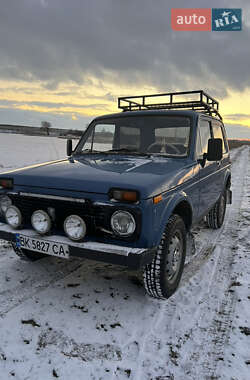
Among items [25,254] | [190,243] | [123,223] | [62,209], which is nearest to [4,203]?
[62,209]

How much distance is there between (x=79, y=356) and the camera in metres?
2.29

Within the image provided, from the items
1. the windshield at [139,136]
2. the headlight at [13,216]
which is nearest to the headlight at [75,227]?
the headlight at [13,216]

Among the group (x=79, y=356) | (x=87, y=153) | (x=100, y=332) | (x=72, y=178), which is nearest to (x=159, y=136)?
(x=87, y=153)

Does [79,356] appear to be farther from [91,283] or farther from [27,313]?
[91,283]

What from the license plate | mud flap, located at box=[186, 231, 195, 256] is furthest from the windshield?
the license plate

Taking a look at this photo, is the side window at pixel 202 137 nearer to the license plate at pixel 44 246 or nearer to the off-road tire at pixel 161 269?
the off-road tire at pixel 161 269

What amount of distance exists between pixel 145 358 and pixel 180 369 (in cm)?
27

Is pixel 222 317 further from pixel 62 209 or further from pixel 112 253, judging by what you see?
pixel 62 209

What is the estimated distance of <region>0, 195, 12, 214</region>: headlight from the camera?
3.20m

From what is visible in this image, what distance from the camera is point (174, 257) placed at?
10.3 ft

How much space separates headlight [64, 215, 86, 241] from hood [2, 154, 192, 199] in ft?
0.87

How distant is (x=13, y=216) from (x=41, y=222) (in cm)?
40

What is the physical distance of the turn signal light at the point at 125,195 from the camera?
2471 mm

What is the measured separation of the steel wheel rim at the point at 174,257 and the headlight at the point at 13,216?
1569 millimetres
